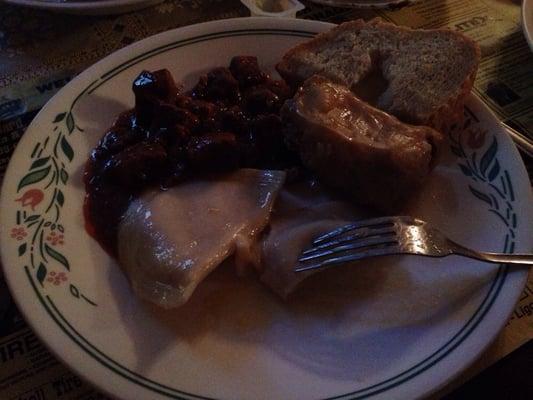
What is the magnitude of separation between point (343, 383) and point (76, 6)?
5.90ft

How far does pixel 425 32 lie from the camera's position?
204 cm

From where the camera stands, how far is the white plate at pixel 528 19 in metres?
2.19

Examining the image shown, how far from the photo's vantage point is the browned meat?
5.29 feet

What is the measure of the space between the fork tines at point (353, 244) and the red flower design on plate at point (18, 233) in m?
0.75

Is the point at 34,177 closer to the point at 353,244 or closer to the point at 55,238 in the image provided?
the point at 55,238

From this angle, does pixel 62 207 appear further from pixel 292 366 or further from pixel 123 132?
pixel 292 366

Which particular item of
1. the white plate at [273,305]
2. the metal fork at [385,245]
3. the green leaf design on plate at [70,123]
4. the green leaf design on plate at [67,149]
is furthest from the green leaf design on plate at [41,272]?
the metal fork at [385,245]

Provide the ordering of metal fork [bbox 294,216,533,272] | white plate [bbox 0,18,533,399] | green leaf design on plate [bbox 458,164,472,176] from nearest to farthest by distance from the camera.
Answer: white plate [bbox 0,18,533,399], metal fork [bbox 294,216,533,272], green leaf design on plate [bbox 458,164,472,176]

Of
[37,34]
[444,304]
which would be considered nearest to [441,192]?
[444,304]

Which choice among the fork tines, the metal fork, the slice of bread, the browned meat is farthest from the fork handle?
the slice of bread

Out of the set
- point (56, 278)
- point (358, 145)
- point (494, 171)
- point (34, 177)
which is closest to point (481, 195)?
point (494, 171)

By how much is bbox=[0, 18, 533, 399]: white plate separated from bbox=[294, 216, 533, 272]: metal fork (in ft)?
0.26

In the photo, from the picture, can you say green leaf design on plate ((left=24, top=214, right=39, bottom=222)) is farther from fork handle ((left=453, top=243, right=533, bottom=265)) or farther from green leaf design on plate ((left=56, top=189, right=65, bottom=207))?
fork handle ((left=453, top=243, right=533, bottom=265))

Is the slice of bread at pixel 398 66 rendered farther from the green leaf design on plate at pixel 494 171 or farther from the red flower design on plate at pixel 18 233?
the red flower design on plate at pixel 18 233
